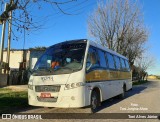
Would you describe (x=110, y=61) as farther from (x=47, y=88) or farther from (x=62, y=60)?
(x=47, y=88)

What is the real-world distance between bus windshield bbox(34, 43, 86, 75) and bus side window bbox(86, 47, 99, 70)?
0.95ft

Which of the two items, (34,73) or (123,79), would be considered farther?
(123,79)

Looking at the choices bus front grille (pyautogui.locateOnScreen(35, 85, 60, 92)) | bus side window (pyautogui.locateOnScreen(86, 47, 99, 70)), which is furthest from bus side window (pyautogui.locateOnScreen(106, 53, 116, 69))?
bus front grille (pyautogui.locateOnScreen(35, 85, 60, 92))

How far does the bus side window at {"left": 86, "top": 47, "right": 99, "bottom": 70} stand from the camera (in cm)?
974

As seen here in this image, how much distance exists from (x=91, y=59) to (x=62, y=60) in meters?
1.09

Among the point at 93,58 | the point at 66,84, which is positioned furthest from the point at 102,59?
the point at 66,84

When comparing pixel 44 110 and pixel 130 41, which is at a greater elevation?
pixel 130 41

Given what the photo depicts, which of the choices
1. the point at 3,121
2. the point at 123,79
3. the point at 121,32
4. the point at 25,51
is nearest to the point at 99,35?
the point at 121,32

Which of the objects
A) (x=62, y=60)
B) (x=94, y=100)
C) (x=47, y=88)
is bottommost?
(x=94, y=100)

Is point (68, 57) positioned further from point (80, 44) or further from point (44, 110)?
point (44, 110)

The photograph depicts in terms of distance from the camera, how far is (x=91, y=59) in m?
10.0

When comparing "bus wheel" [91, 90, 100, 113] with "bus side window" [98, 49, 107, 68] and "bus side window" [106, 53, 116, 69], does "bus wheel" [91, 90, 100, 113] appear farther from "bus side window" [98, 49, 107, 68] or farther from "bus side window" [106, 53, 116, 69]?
"bus side window" [106, 53, 116, 69]

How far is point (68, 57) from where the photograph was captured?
9648mm

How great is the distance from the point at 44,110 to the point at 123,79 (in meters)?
7.32
